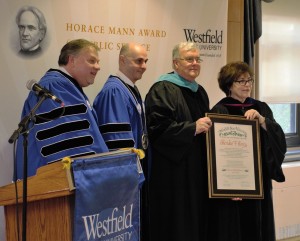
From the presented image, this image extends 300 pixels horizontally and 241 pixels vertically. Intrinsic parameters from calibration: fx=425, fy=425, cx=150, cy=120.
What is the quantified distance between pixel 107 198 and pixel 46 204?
256 mm

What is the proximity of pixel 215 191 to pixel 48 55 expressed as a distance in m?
1.41

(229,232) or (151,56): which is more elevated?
(151,56)

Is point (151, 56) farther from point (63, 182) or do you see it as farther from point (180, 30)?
point (63, 182)

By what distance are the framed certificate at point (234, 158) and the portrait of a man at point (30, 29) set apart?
120cm

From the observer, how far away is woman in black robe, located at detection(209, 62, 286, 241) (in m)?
2.83

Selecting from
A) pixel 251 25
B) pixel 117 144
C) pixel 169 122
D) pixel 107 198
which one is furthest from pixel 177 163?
pixel 251 25

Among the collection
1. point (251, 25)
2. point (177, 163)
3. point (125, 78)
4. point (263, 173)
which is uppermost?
point (251, 25)

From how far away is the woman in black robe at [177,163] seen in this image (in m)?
2.74

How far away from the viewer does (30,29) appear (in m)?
2.74

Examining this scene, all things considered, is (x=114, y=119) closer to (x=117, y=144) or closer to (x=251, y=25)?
(x=117, y=144)

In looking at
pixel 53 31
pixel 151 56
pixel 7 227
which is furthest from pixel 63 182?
pixel 151 56

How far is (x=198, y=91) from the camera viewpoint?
2973 millimetres

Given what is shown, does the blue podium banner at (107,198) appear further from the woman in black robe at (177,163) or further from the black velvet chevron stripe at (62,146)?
the woman in black robe at (177,163)

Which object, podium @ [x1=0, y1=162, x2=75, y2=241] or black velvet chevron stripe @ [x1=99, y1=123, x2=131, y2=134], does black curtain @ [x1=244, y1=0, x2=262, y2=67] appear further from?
podium @ [x1=0, y1=162, x2=75, y2=241]
